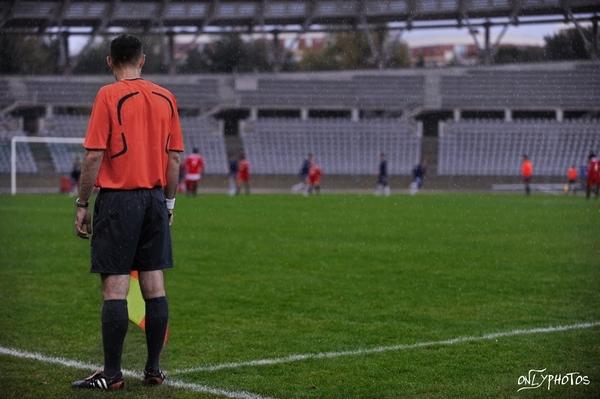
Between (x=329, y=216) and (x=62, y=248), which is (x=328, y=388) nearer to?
(x=62, y=248)

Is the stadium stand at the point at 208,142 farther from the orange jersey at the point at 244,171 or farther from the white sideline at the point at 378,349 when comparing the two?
the white sideline at the point at 378,349

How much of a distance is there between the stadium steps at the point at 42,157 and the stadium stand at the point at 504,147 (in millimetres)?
13930

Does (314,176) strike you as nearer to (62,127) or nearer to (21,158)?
(62,127)

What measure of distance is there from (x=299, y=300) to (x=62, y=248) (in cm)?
609

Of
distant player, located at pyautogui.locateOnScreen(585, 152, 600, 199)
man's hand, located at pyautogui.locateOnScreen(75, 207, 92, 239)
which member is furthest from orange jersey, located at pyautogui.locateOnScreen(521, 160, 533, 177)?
man's hand, located at pyautogui.locateOnScreen(75, 207, 92, 239)

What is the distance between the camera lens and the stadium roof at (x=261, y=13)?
50.9 ft

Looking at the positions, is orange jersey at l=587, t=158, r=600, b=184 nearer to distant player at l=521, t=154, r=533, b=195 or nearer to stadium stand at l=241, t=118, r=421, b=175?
distant player at l=521, t=154, r=533, b=195

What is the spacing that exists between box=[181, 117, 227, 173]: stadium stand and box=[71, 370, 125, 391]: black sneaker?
1305 inches

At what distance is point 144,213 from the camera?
16.3ft

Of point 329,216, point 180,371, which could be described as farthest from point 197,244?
point 180,371

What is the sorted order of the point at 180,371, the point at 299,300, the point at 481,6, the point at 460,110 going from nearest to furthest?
1. the point at 180,371
2. the point at 299,300
3. the point at 481,6
4. the point at 460,110

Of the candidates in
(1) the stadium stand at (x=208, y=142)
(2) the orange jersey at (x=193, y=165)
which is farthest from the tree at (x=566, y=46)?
(1) the stadium stand at (x=208, y=142)

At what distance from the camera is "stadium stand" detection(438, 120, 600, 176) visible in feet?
62.2

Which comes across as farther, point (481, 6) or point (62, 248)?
point (481, 6)
